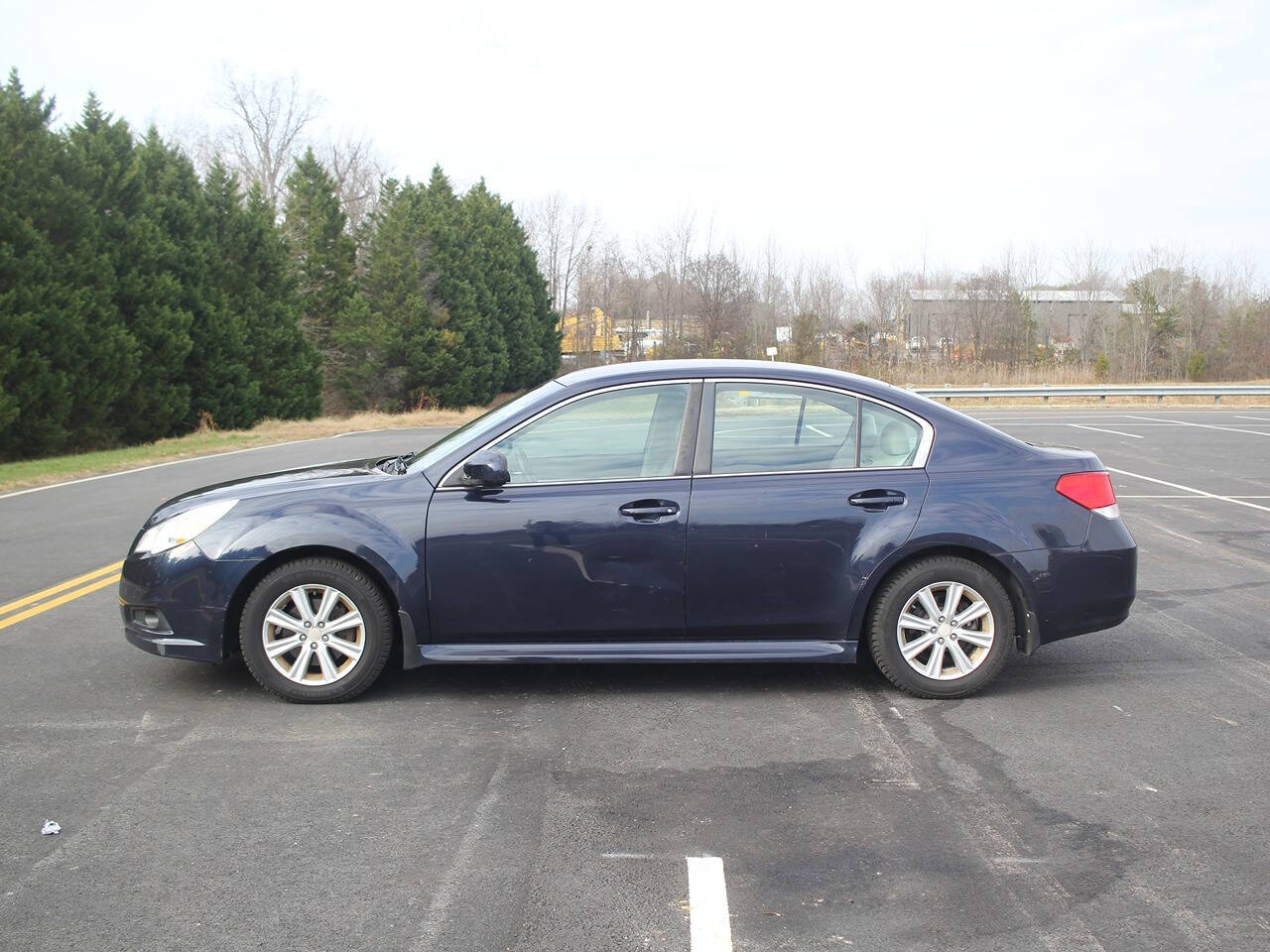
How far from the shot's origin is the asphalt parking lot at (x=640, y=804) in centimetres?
348

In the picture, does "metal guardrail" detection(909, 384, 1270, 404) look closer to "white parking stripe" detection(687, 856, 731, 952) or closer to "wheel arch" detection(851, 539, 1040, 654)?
"wheel arch" detection(851, 539, 1040, 654)

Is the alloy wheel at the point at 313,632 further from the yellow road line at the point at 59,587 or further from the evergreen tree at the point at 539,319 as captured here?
the evergreen tree at the point at 539,319

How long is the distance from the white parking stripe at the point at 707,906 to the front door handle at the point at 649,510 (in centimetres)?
200

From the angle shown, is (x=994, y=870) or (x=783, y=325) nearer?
(x=994, y=870)

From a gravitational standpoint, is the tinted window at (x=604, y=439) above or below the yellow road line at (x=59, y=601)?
above

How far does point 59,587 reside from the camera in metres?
8.70

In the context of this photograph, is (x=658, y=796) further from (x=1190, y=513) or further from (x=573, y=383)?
(x=1190, y=513)

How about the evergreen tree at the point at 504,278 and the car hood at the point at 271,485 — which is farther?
the evergreen tree at the point at 504,278

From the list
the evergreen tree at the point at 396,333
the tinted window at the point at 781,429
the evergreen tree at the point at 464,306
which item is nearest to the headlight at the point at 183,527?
the tinted window at the point at 781,429

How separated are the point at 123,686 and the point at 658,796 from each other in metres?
3.14

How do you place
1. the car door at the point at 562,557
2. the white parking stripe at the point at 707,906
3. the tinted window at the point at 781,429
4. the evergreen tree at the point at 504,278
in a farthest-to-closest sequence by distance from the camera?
the evergreen tree at the point at 504,278 < the tinted window at the point at 781,429 < the car door at the point at 562,557 < the white parking stripe at the point at 707,906

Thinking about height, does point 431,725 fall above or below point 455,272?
below

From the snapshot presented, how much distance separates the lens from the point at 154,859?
3.91 m

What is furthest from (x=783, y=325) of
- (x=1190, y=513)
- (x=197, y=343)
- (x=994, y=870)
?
(x=994, y=870)
